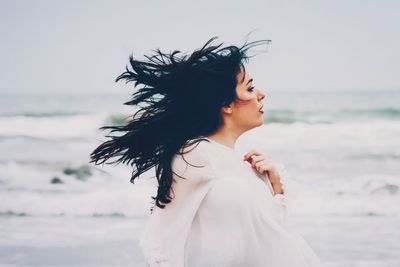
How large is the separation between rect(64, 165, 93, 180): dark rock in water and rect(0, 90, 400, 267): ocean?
2 cm

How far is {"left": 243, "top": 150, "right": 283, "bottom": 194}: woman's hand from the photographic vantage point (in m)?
3.01

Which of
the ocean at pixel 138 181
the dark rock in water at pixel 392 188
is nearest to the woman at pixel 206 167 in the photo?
the ocean at pixel 138 181

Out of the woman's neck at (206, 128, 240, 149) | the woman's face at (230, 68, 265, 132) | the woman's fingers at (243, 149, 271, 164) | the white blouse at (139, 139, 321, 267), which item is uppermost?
the woman's face at (230, 68, 265, 132)

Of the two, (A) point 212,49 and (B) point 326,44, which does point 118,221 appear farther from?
(B) point 326,44

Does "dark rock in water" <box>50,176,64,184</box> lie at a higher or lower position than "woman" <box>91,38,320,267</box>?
lower

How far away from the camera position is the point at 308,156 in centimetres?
1275

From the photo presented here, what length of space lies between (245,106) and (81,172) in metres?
8.77

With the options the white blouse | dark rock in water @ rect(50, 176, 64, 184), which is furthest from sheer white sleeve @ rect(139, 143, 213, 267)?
dark rock in water @ rect(50, 176, 64, 184)

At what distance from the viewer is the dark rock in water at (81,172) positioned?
1135cm

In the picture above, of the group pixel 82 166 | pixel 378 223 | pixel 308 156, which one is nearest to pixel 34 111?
pixel 82 166

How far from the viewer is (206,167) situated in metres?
2.86

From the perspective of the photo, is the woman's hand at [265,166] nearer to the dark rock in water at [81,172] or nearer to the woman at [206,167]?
the woman at [206,167]

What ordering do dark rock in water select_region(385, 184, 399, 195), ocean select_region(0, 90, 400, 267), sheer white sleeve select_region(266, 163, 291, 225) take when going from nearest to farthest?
sheer white sleeve select_region(266, 163, 291, 225)
ocean select_region(0, 90, 400, 267)
dark rock in water select_region(385, 184, 399, 195)

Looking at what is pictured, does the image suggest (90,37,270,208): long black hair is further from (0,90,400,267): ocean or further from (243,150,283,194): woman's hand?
(0,90,400,267): ocean
